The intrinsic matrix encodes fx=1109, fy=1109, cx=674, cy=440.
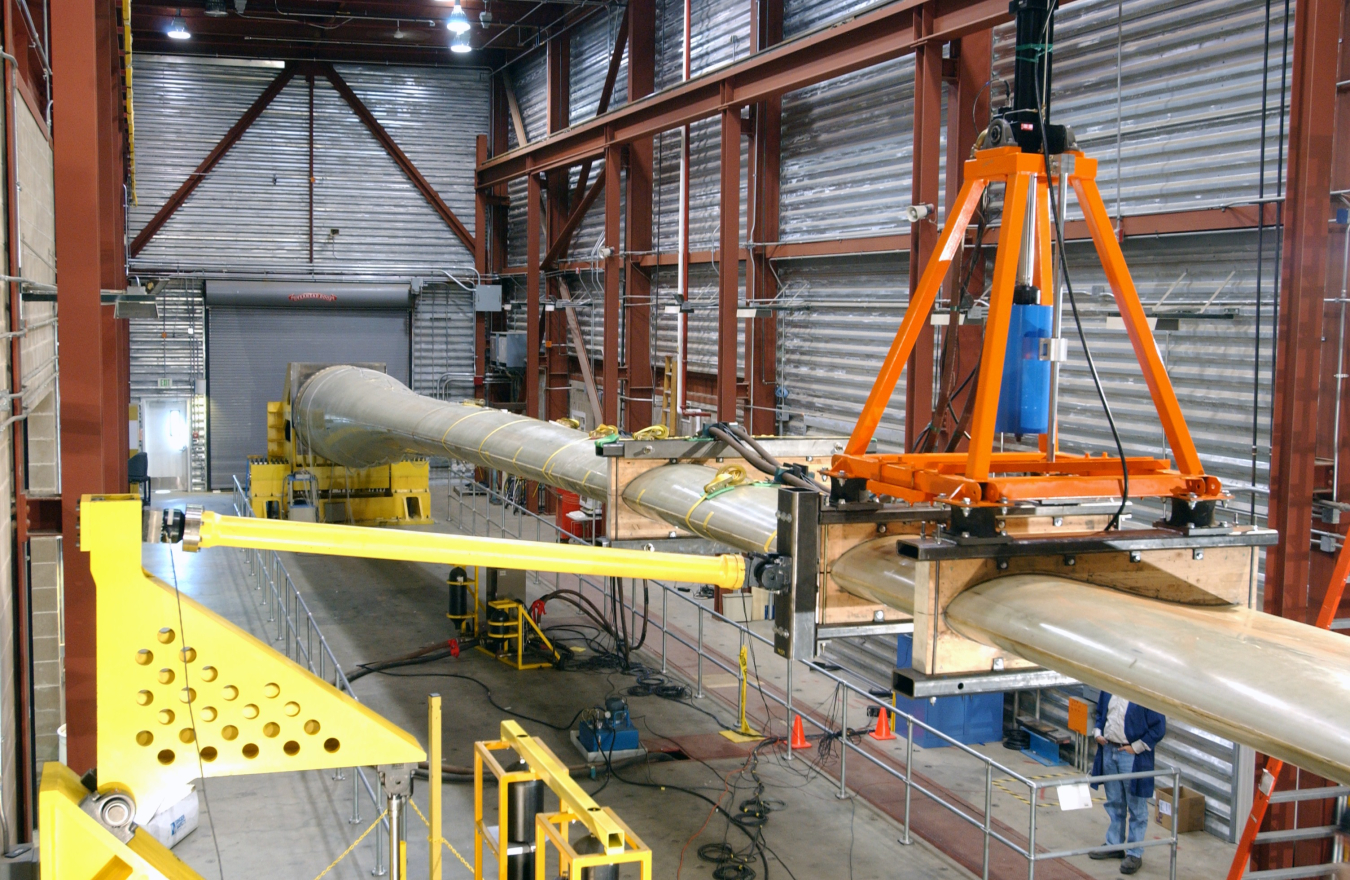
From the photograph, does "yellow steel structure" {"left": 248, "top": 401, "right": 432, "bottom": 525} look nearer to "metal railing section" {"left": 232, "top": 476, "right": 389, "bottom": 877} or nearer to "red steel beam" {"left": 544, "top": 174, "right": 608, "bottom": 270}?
"metal railing section" {"left": 232, "top": 476, "right": 389, "bottom": 877}

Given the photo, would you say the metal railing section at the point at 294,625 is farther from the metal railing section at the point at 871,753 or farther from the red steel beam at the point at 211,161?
the red steel beam at the point at 211,161

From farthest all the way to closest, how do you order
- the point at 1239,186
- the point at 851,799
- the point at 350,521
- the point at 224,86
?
the point at 224,86, the point at 350,521, the point at 851,799, the point at 1239,186

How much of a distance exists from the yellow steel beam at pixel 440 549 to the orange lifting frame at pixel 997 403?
2.55 ft

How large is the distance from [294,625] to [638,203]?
1115 cm

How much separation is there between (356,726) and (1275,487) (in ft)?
25.9

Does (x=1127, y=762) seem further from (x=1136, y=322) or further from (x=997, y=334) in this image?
(x=997, y=334)

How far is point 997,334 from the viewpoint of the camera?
14.2 ft

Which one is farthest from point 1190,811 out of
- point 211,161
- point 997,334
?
point 211,161

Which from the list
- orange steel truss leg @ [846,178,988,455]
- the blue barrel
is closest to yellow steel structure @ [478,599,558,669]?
orange steel truss leg @ [846,178,988,455]

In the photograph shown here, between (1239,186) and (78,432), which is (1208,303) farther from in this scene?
(78,432)

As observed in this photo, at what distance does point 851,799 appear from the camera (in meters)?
11.2

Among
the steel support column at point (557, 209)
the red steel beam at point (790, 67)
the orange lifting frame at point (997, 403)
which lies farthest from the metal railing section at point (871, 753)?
the red steel beam at point (790, 67)

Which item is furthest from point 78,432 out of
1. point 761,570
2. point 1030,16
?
point 1030,16

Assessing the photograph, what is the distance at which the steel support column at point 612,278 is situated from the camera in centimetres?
2089
